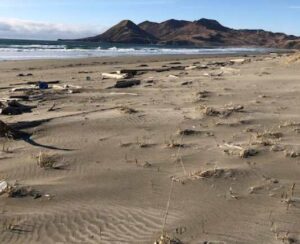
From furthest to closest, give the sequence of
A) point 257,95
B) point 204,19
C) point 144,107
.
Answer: point 204,19, point 257,95, point 144,107

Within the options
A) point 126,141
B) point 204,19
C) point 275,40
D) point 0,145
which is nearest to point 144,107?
point 126,141

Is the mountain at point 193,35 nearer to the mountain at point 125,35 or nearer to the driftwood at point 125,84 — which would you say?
the mountain at point 125,35

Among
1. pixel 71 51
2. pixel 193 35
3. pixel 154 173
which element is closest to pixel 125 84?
pixel 154 173

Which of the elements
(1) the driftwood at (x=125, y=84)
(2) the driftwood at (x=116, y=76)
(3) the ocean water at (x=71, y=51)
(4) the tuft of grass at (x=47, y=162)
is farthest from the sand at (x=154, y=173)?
(3) the ocean water at (x=71, y=51)

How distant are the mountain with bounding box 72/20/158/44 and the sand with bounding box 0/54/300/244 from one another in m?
93.1

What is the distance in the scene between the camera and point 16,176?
229 inches

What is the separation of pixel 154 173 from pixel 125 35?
101 meters

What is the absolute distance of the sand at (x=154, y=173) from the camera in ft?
14.8

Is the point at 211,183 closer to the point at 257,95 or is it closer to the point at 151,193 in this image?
the point at 151,193

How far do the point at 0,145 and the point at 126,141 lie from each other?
175 centimetres

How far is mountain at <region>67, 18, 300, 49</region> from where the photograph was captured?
10365 cm

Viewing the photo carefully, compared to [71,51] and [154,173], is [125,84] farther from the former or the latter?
[71,51]

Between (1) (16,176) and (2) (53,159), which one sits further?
(2) (53,159)

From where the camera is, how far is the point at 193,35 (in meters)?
114
